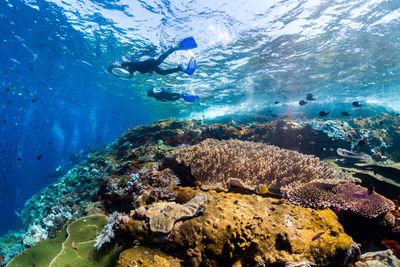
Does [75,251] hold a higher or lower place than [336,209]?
lower

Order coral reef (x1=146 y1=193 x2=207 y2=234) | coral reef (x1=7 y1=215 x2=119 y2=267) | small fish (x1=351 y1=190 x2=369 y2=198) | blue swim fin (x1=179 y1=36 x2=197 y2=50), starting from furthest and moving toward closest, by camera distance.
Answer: blue swim fin (x1=179 y1=36 x2=197 y2=50)
small fish (x1=351 y1=190 x2=369 y2=198)
coral reef (x1=7 y1=215 x2=119 y2=267)
coral reef (x1=146 y1=193 x2=207 y2=234)

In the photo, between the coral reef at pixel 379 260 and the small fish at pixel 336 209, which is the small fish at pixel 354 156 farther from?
the coral reef at pixel 379 260

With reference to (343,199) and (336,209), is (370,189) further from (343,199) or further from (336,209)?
(336,209)

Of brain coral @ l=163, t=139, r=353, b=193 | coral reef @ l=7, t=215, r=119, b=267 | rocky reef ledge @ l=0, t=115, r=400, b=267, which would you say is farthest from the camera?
brain coral @ l=163, t=139, r=353, b=193

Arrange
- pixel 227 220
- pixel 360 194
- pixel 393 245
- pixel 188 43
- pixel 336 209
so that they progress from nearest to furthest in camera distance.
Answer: pixel 227 220 < pixel 393 245 < pixel 336 209 < pixel 360 194 < pixel 188 43

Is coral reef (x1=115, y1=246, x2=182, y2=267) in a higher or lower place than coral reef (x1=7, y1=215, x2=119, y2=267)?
higher

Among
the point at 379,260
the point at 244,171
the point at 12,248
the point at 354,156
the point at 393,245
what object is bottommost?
the point at 12,248

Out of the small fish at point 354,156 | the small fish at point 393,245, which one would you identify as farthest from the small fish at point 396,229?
the small fish at point 354,156

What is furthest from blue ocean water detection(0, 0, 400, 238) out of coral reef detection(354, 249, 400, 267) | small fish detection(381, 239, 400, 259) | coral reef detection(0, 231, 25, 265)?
small fish detection(381, 239, 400, 259)

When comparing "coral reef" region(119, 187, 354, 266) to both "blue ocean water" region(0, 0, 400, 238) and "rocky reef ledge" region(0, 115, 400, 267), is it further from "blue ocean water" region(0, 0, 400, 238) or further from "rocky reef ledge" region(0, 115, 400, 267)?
"blue ocean water" region(0, 0, 400, 238)

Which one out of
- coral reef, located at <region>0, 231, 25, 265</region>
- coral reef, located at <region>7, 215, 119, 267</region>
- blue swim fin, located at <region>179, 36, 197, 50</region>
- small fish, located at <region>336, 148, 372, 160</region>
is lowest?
coral reef, located at <region>0, 231, 25, 265</region>

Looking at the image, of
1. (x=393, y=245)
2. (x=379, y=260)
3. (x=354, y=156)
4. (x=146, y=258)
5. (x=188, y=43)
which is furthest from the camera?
(x=188, y=43)

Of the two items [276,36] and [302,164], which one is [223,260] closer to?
[302,164]

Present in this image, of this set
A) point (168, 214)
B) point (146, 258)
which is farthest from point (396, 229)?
point (146, 258)
